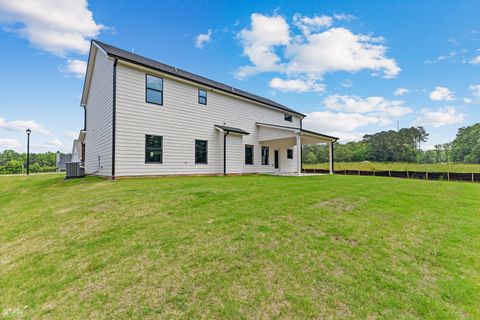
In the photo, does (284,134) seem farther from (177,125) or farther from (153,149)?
(153,149)

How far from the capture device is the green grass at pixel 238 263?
88.0 inches

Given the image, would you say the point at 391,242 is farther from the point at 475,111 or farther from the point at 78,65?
the point at 475,111

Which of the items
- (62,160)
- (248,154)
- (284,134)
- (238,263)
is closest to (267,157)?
(248,154)

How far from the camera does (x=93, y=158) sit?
45.6 feet

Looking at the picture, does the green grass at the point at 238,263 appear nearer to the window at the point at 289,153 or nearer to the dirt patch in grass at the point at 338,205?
the dirt patch in grass at the point at 338,205

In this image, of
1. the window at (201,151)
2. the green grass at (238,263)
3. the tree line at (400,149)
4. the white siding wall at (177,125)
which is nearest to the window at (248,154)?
the white siding wall at (177,125)

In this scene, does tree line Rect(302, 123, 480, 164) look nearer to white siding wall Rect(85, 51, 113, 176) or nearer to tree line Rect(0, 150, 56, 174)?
white siding wall Rect(85, 51, 113, 176)

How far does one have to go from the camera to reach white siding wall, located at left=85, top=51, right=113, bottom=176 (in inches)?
439

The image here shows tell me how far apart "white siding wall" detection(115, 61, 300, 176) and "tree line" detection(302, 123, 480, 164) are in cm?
3953

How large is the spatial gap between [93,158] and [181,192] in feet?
34.4

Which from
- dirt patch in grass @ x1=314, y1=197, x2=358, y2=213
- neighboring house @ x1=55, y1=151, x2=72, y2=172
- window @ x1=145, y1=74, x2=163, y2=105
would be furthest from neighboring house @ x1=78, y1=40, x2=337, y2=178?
neighboring house @ x1=55, y1=151, x2=72, y2=172

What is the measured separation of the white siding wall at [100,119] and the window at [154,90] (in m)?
1.78

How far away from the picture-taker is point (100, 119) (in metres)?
12.7

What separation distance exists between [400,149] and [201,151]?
6029 cm
